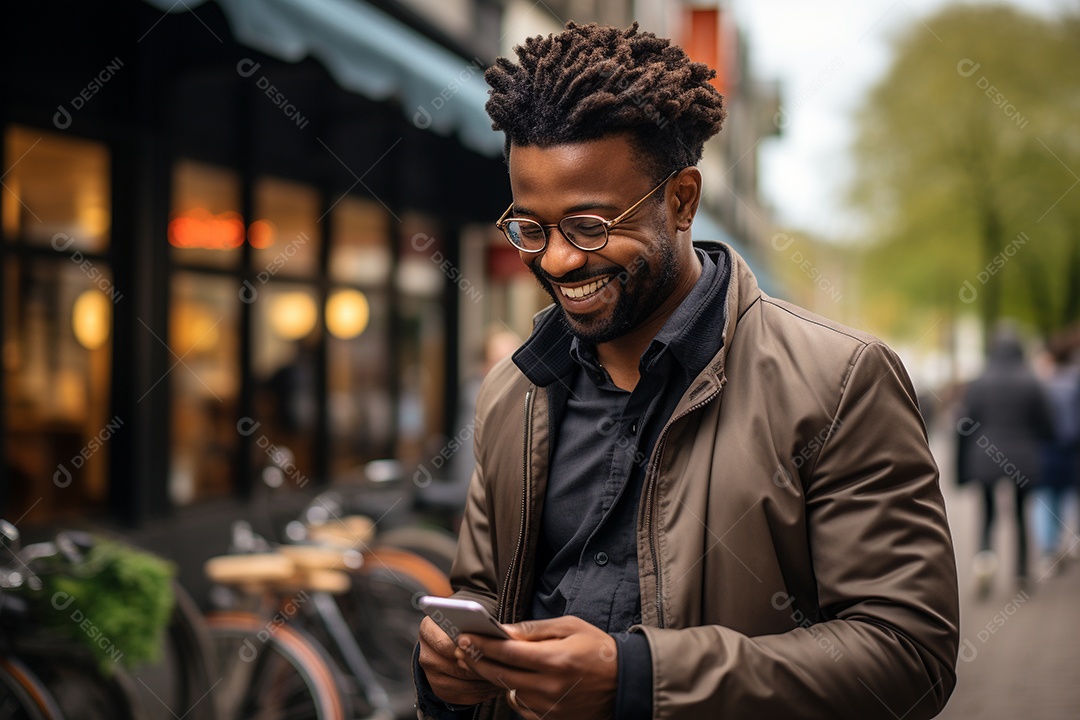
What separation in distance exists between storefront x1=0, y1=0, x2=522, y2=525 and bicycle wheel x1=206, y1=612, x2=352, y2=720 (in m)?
0.93

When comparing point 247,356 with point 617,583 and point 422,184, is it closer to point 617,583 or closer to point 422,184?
point 422,184

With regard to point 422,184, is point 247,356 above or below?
below

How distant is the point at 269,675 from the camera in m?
4.42

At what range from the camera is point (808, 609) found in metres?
1.65

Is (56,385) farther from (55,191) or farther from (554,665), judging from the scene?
(554,665)

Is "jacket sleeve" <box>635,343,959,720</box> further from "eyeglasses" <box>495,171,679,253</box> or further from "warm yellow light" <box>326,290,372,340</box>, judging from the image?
"warm yellow light" <box>326,290,372,340</box>

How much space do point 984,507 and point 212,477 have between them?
603 cm

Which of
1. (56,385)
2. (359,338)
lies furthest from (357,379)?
(56,385)

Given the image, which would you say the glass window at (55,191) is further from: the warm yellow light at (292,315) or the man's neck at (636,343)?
the man's neck at (636,343)

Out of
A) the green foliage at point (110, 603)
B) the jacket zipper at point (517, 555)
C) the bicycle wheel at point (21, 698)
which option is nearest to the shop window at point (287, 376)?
the green foliage at point (110, 603)

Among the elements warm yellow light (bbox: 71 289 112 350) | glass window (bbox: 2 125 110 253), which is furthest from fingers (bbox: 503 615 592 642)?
warm yellow light (bbox: 71 289 112 350)

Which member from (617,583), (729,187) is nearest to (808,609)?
(617,583)

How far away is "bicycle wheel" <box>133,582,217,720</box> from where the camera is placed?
13.4ft

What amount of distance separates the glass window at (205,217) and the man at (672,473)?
18.2 ft
